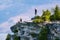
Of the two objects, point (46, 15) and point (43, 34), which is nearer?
point (43, 34)

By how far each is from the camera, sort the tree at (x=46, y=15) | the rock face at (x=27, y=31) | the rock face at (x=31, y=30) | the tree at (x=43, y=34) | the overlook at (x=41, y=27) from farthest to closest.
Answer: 1. the tree at (x=46, y=15)
2. the rock face at (x=27, y=31)
3. the tree at (x=43, y=34)
4. the overlook at (x=41, y=27)
5. the rock face at (x=31, y=30)

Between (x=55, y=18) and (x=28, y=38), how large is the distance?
569 centimetres

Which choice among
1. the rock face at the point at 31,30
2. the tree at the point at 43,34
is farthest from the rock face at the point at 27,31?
the tree at the point at 43,34

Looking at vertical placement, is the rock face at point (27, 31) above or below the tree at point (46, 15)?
below

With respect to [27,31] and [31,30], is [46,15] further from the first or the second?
[27,31]

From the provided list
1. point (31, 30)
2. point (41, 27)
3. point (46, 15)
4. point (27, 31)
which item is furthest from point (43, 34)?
point (27, 31)

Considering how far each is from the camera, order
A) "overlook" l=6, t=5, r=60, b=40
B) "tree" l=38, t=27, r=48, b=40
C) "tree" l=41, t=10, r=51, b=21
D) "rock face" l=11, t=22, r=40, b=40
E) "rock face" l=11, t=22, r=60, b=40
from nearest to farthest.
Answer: "rock face" l=11, t=22, r=60, b=40 < "overlook" l=6, t=5, r=60, b=40 < "tree" l=38, t=27, r=48, b=40 < "rock face" l=11, t=22, r=40, b=40 < "tree" l=41, t=10, r=51, b=21

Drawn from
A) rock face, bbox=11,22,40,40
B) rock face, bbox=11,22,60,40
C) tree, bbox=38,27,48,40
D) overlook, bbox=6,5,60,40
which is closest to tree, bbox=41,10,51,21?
overlook, bbox=6,5,60,40

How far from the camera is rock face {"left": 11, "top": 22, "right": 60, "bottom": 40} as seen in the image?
7550 centimetres

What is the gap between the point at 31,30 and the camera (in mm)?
→ 79750

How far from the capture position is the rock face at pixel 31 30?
248ft

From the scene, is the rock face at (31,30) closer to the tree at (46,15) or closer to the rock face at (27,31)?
the rock face at (27,31)

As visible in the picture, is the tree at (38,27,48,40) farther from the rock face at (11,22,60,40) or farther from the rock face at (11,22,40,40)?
the rock face at (11,22,40,40)

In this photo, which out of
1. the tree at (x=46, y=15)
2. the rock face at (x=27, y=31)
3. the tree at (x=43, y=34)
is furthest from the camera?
the tree at (x=46, y=15)
